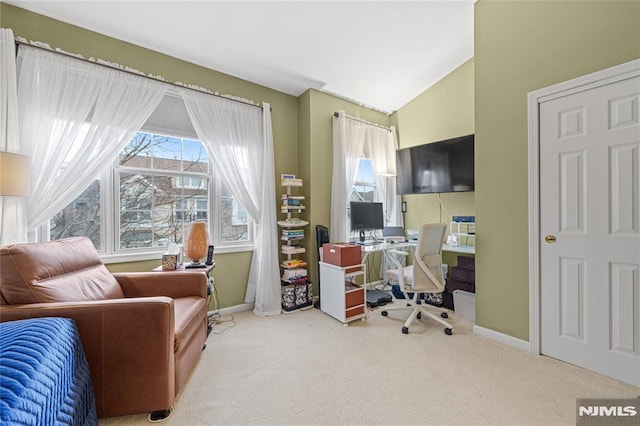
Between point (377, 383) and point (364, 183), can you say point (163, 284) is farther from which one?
point (364, 183)

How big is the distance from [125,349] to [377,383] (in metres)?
1.53

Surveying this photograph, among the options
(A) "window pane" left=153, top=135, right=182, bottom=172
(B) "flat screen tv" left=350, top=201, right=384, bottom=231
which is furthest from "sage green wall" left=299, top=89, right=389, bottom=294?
(A) "window pane" left=153, top=135, right=182, bottom=172

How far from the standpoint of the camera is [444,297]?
3117mm

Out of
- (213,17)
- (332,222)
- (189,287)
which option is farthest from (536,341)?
(213,17)

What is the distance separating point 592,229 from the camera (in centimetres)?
185

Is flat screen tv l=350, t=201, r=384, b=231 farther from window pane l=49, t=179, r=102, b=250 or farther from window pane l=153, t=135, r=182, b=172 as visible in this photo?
window pane l=49, t=179, r=102, b=250

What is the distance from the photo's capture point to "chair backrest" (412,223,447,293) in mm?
2482

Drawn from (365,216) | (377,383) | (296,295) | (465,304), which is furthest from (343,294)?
(465,304)

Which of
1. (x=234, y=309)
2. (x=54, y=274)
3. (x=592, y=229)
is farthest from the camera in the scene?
(x=234, y=309)

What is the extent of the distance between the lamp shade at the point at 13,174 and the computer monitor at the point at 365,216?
2.93 metres

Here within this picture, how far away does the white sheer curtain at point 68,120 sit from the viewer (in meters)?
1.99

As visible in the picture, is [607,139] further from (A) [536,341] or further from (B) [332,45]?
(B) [332,45]

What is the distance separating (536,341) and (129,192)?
3.81 m

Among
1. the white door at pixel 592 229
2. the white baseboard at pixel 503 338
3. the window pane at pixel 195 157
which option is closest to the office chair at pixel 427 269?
the white baseboard at pixel 503 338
